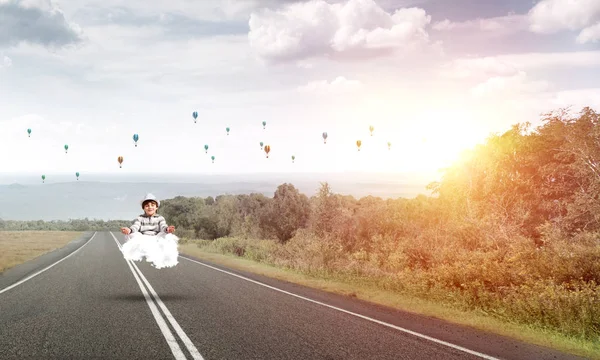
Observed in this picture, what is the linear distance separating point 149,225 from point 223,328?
14.2 ft

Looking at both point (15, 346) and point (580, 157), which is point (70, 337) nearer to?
point (15, 346)

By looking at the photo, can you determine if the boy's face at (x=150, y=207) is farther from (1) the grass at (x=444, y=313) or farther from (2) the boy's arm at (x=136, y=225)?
(1) the grass at (x=444, y=313)

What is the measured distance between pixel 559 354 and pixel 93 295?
434 inches

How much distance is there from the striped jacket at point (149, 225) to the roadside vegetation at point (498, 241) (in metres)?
6.95

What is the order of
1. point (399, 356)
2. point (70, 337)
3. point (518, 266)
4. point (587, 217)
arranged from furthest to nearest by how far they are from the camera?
point (587, 217) < point (518, 266) < point (70, 337) < point (399, 356)

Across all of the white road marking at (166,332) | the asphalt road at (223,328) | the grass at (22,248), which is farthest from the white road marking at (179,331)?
the grass at (22,248)

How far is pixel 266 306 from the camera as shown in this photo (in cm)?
1027

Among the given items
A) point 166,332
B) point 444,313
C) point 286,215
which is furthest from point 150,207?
point 286,215

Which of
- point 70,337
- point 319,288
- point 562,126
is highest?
point 562,126

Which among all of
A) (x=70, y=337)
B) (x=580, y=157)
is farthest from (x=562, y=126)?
(x=70, y=337)

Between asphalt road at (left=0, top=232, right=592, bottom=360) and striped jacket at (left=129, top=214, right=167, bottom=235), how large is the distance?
1.71m

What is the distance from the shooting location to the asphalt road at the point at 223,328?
21.5 feet

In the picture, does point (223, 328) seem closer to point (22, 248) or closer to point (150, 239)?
point (150, 239)

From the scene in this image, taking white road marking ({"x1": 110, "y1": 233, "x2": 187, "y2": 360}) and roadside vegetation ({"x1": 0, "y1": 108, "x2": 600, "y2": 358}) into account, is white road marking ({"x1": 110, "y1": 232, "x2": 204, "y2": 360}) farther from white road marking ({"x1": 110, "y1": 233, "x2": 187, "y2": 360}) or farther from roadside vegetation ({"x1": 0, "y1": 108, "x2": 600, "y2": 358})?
roadside vegetation ({"x1": 0, "y1": 108, "x2": 600, "y2": 358})
